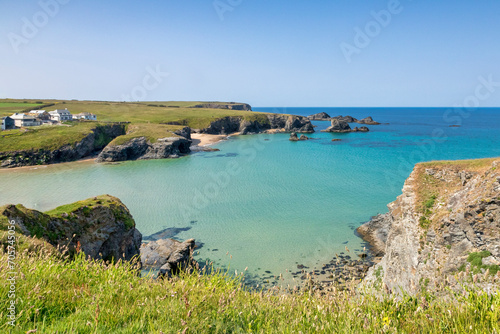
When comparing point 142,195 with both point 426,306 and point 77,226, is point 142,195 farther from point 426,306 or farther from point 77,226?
point 426,306

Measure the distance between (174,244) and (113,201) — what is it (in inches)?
318

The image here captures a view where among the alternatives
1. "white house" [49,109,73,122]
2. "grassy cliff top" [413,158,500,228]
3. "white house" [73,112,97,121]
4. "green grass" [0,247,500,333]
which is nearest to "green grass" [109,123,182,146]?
"white house" [73,112,97,121]

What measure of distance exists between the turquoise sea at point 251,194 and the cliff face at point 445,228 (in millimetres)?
8239

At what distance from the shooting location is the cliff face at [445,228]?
41.4 ft

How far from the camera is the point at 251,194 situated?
4447cm

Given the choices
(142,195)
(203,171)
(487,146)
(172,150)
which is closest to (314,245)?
(142,195)

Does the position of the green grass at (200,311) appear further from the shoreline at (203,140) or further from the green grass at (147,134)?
the shoreline at (203,140)

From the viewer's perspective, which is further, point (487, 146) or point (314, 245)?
point (487, 146)

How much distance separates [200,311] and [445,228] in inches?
637

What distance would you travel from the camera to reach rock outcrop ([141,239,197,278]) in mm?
21812

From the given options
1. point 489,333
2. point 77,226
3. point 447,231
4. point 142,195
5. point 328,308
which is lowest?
point 142,195

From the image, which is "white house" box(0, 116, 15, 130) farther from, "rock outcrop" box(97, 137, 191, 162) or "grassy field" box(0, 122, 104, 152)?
"rock outcrop" box(97, 137, 191, 162)

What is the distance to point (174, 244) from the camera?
26062 mm

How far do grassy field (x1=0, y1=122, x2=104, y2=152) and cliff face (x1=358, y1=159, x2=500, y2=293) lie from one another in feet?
285
